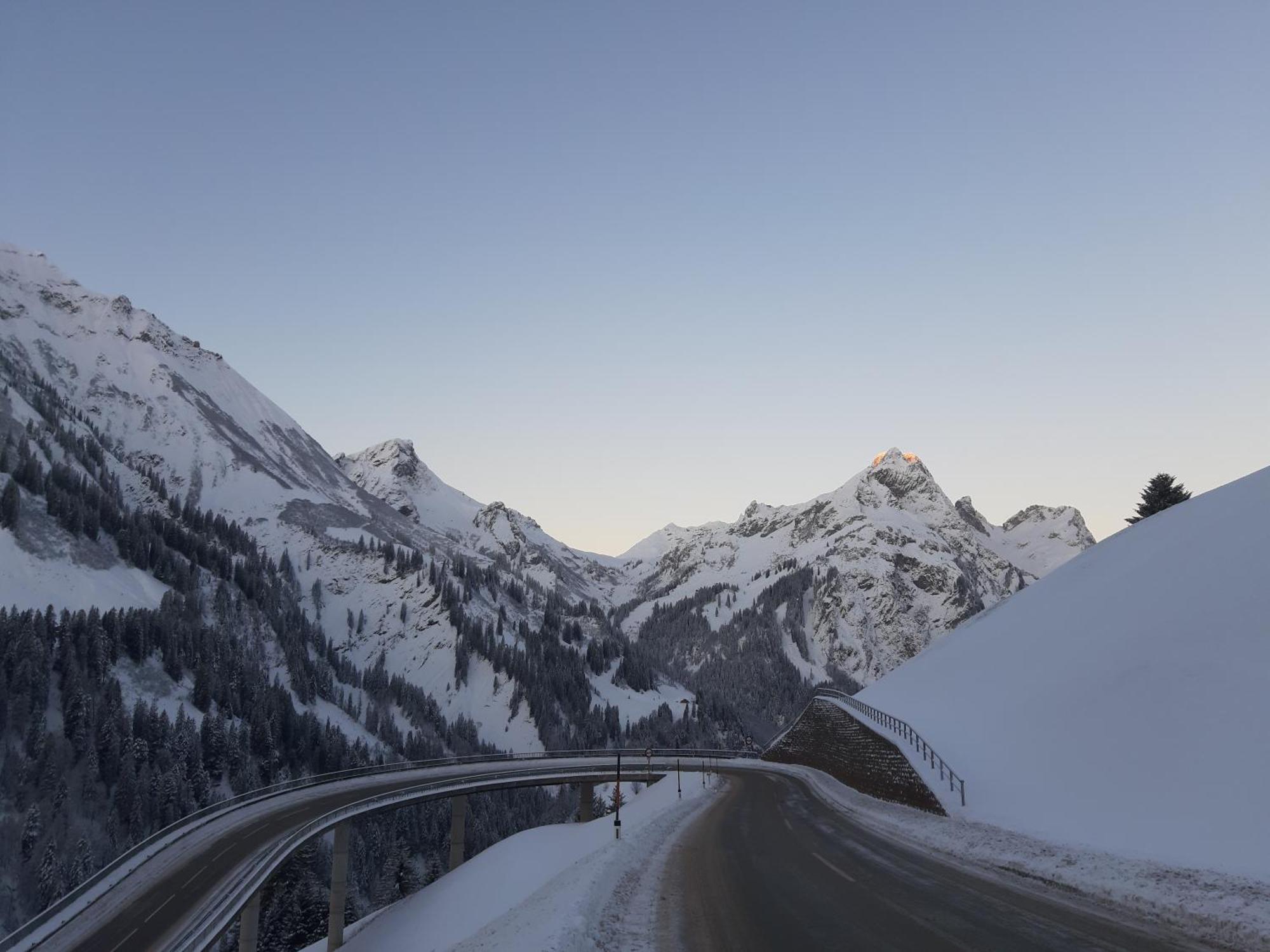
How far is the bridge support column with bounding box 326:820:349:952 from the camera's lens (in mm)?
53312

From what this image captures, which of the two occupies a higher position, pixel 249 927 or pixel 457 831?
pixel 249 927

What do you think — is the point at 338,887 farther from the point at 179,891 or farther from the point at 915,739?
the point at 915,739

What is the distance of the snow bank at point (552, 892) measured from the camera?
43.8 feet

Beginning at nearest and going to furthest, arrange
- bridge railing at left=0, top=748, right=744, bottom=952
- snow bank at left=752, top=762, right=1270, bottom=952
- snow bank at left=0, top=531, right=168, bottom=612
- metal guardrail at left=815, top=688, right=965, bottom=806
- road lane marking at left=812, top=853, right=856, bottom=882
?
snow bank at left=752, top=762, right=1270, bottom=952
road lane marking at left=812, top=853, right=856, bottom=882
bridge railing at left=0, top=748, right=744, bottom=952
metal guardrail at left=815, top=688, right=965, bottom=806
snow bank at left=0, top=531, right=168, bottom=612

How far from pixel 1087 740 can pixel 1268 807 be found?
335 inches

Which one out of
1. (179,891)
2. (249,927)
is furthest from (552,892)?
(249,927)

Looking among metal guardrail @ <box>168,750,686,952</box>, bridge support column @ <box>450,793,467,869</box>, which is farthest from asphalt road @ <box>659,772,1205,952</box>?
bridge support column @ <box>450,793,467,869</box>

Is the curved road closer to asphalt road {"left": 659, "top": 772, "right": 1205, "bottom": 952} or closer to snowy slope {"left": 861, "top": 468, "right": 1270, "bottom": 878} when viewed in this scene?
asphalt road {"left": 659, "top": 772, "right": 1205, "bottom": 952}

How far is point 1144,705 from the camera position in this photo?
24.7 metres

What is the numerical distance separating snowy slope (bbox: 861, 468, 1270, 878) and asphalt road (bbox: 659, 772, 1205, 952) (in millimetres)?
4694

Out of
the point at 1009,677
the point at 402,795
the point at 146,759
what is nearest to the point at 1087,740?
the point at 1009,677

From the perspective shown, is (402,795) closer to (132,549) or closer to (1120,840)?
(1120,840)

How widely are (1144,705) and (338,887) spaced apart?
172 feet

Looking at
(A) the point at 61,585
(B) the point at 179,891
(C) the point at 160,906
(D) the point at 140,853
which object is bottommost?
(C) the point at 160,906
